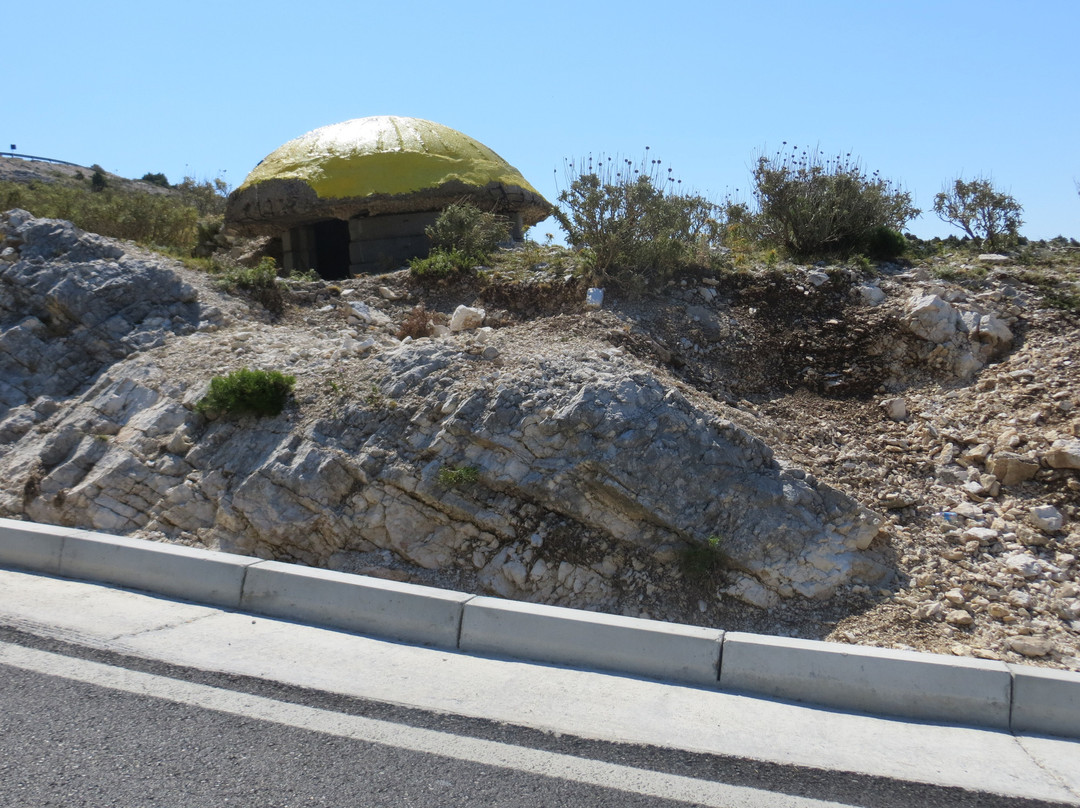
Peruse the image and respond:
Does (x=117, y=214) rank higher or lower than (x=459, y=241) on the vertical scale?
higher

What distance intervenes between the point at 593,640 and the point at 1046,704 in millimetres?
2073

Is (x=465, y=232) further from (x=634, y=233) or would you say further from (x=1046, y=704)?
(x=1046, y=704)

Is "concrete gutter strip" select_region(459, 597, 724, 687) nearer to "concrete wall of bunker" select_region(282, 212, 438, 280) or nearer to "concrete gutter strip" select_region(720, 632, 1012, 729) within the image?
"concrete gutter strip" select_region(720, 632, 1012, 729)

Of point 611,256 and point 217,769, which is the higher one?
point 611,256

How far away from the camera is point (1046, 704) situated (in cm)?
377

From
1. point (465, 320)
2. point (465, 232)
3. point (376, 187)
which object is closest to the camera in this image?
point (465, 320)

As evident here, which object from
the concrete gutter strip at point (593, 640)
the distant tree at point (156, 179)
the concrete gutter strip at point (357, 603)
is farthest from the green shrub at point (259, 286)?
the distant tree at point (156, 179)

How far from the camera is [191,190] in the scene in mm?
21109

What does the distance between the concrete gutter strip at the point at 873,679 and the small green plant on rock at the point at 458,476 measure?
2615 mm

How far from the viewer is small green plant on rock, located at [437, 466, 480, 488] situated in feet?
20.5

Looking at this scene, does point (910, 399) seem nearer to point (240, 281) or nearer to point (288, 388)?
point (288, 388)

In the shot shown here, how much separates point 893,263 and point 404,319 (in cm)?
561

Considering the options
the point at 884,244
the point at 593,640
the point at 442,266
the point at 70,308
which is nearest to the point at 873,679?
the point at 593,640

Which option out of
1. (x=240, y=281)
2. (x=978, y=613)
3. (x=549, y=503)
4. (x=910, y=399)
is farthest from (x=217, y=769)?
(x=240, y=281)
